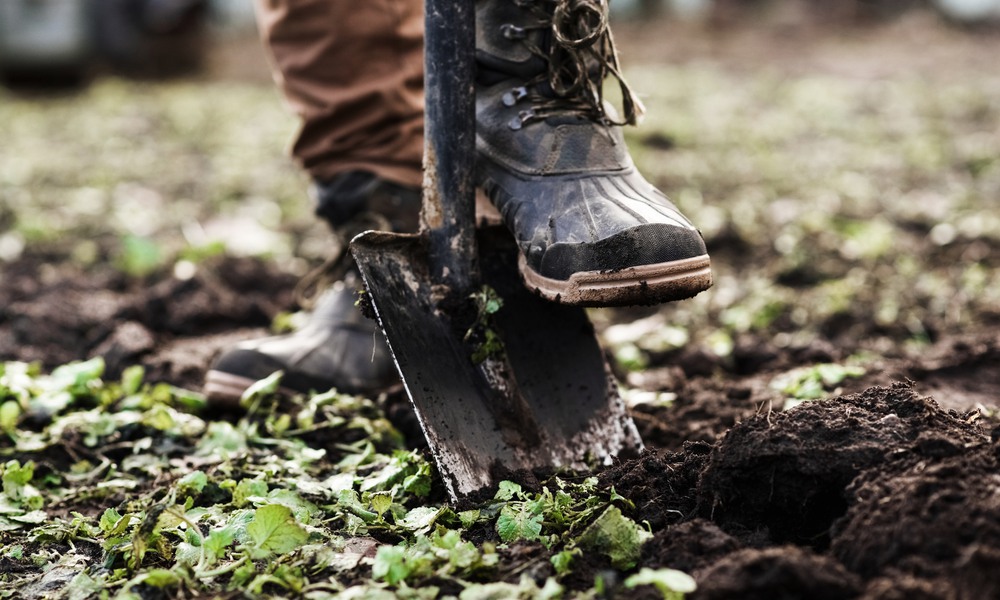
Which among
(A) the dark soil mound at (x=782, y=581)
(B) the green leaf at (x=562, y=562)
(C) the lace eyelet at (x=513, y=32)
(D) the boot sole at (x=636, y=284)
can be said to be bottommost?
(B) the green leaf at (x=562, y=562)

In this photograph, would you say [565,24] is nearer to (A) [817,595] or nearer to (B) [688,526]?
(B) [688,526]

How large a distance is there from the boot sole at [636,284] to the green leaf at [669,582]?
591 mm

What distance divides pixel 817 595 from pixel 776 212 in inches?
132

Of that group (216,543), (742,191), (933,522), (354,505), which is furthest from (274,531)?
(742,191)

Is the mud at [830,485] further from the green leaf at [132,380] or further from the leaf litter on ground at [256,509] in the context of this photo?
the green leaf at [132,380]

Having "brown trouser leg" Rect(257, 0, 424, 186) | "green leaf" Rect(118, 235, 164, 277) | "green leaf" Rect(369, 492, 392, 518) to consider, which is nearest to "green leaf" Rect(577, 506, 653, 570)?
"green leaf" Rect(369, 492, 392, 518)

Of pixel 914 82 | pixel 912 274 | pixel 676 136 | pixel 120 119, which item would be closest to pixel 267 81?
pixel 120 119

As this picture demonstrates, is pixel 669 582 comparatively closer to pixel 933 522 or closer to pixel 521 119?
pixel 933 522

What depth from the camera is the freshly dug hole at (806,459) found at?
1589mm

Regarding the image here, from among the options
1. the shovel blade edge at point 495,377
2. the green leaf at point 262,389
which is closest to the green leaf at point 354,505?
the shovel blade edge at point 495,377

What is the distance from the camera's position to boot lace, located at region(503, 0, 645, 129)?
205 cm

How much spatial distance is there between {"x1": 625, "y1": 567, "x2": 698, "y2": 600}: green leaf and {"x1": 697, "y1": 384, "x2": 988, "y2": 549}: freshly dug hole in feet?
0.83

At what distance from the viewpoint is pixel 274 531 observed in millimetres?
1646

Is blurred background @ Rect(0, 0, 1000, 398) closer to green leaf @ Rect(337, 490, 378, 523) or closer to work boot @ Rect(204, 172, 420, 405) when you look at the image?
work boot @ Rect(204, 172, 420, 405)
